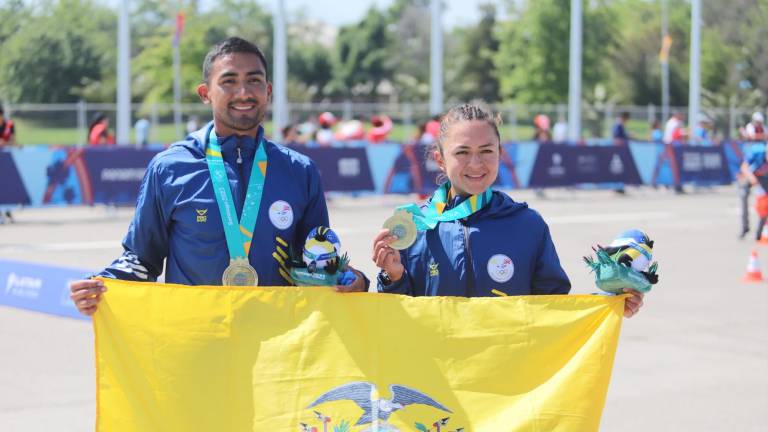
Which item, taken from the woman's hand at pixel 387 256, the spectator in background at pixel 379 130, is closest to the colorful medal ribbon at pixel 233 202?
the woman's hand at pixel 387 256

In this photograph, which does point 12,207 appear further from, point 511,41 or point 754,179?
point 511,41

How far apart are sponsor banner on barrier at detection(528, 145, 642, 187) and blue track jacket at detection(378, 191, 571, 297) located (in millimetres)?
23185

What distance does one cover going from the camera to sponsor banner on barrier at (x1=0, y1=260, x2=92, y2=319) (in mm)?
10297

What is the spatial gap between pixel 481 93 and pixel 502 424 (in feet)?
256

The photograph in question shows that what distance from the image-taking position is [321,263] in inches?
167

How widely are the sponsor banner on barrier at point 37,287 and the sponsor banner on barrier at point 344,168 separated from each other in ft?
42.8

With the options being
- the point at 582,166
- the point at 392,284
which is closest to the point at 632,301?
the point at 392,284

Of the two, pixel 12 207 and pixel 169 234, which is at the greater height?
pixel 169 234

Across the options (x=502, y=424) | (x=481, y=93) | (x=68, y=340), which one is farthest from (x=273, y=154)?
(x=481, y=93)

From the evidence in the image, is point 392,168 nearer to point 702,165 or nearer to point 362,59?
point 702,165

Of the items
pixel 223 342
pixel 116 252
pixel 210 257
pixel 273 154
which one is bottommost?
pixel 116 252

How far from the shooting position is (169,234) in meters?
4.52

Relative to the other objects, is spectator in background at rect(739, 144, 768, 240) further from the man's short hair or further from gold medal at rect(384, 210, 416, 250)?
gold medal at rect(384, 210, 416, 250)

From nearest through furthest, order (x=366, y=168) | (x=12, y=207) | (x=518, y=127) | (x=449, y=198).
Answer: (x=449, y=198) → (x=12, y=207) → (x=366, y=168) → (x=518, y=127)
